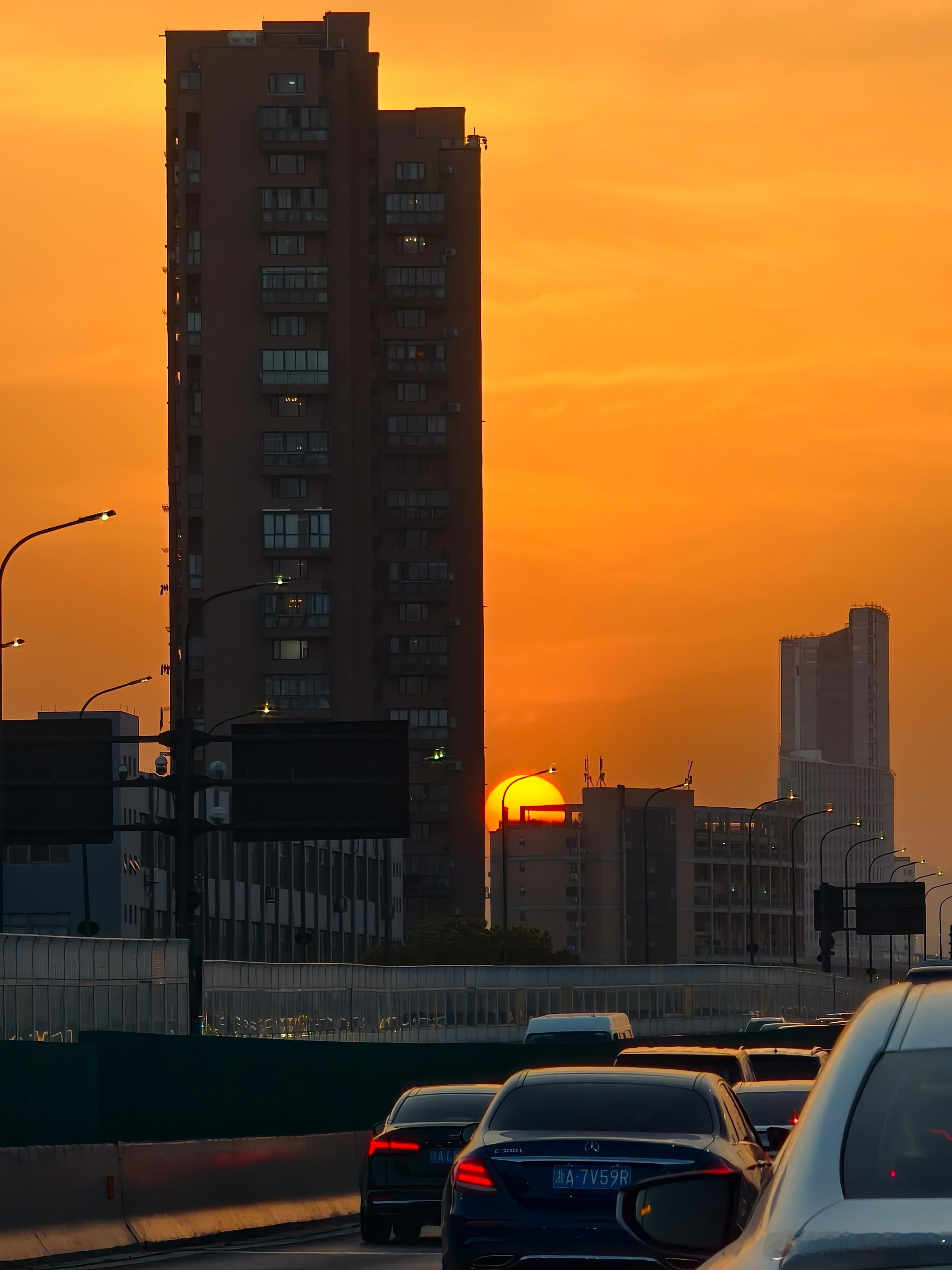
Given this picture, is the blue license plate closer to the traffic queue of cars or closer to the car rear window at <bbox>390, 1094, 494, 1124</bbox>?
the traffic queue of cars

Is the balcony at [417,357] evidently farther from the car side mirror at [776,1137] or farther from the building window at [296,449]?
the car side mirror at [776,1137]

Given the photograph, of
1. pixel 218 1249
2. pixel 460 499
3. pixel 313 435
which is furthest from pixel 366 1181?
pixel 460 499

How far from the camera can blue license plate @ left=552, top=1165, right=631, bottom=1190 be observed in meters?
12.1

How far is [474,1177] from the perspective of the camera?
1226 centimetres

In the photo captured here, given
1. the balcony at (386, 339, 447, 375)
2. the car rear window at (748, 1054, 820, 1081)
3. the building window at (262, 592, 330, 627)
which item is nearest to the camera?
the car rear window at (748, 1054, 820, 1081)

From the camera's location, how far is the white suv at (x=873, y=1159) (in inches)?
138

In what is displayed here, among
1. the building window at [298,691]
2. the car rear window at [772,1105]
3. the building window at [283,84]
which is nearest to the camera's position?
the car rear window at [772,1105]

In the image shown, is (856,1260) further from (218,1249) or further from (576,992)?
(576,992)

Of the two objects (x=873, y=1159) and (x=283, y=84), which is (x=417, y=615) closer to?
(x=283, y=84)

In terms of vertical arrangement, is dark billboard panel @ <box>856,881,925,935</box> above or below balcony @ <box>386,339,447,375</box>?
below

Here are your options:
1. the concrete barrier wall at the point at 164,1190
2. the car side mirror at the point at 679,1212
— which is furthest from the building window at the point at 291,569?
the car side mirror at the point at 679,1212

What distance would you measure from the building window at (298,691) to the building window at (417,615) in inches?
692

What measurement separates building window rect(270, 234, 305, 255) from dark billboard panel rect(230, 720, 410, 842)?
105366 millimetres

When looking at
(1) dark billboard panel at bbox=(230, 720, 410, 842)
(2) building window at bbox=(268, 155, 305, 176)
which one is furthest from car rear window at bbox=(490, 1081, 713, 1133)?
(2) building window at bbox=(268, 155, 305, 176)
